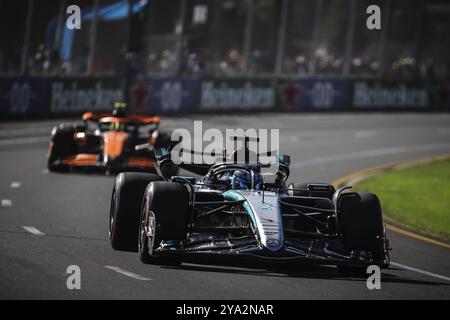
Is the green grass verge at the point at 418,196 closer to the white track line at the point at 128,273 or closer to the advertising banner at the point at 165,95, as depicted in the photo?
the white track line at the point at 128,273

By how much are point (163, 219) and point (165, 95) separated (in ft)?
84.8

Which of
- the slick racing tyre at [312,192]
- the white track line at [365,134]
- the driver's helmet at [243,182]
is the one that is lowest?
the white track line at [365,134]

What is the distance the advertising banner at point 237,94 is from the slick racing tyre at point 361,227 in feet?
88.7

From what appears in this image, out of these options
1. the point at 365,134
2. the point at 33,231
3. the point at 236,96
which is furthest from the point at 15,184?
the point at 236,96

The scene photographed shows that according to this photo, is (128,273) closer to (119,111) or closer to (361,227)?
(361,227)

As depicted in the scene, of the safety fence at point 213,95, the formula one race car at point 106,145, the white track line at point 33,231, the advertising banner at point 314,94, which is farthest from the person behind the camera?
the advertising banner at point 314,94

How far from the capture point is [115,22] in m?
37.8

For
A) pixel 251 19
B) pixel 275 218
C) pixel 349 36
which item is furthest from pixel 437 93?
pixel 275 218

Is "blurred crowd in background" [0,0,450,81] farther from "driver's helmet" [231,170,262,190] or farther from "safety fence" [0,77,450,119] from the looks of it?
"driver's helmet" [231,170,262,190]

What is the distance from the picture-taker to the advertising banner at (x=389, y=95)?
45.8 meters

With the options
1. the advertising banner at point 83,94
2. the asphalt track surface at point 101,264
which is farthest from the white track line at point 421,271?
the advertising banner at point 83,94

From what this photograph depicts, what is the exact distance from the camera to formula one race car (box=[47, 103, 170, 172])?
2044 cm

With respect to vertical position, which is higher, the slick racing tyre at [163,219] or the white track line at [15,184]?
the slick racing tyre at [163,219]
